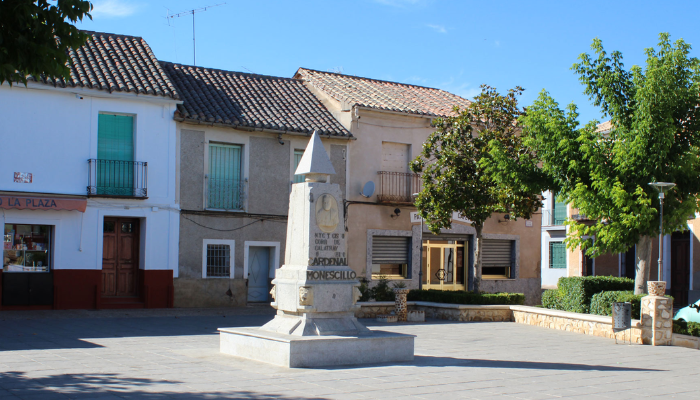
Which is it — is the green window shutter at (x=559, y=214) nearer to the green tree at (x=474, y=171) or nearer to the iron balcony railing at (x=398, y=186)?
the iron balcony railing at (x=398, y=186)

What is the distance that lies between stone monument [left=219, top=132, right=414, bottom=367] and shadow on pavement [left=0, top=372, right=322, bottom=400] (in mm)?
2128

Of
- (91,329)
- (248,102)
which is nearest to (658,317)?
(91,329)

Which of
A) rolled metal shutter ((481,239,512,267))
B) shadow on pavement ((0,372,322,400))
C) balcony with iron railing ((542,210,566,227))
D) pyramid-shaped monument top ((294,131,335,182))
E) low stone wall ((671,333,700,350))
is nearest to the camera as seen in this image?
shadow on pavement ((0,372,322,400))

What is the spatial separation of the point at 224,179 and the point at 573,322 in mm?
10638

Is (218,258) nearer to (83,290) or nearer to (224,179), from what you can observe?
(224,179)

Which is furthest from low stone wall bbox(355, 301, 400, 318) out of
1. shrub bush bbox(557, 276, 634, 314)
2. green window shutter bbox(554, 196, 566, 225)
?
green window shutter bbox(554, 196, 566, 225)

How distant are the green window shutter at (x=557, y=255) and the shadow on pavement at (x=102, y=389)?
31633 mm

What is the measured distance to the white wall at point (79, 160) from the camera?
1816 centimetres

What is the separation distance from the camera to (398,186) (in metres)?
23.7

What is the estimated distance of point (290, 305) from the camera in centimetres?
1079

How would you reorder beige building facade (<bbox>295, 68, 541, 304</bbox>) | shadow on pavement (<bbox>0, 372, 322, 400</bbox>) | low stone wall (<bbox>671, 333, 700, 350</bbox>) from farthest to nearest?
beige building facade (<bbox>295, 68, 541, 304</bbox>), low stone wall (<bbox>671, 333, 700, 350</bbox>), shadow on pavement (<bbox>0, 372, 322, 400</bbox>)

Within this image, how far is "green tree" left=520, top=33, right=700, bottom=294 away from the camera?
14914mm

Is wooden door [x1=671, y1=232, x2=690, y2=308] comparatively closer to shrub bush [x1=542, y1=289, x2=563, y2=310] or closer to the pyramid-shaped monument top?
shrub bush [x1=542, y1=289, x2=563, y2=310]

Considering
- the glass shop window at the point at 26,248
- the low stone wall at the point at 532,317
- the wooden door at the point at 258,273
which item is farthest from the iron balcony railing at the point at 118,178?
the low stone wall at the point at 532,317
